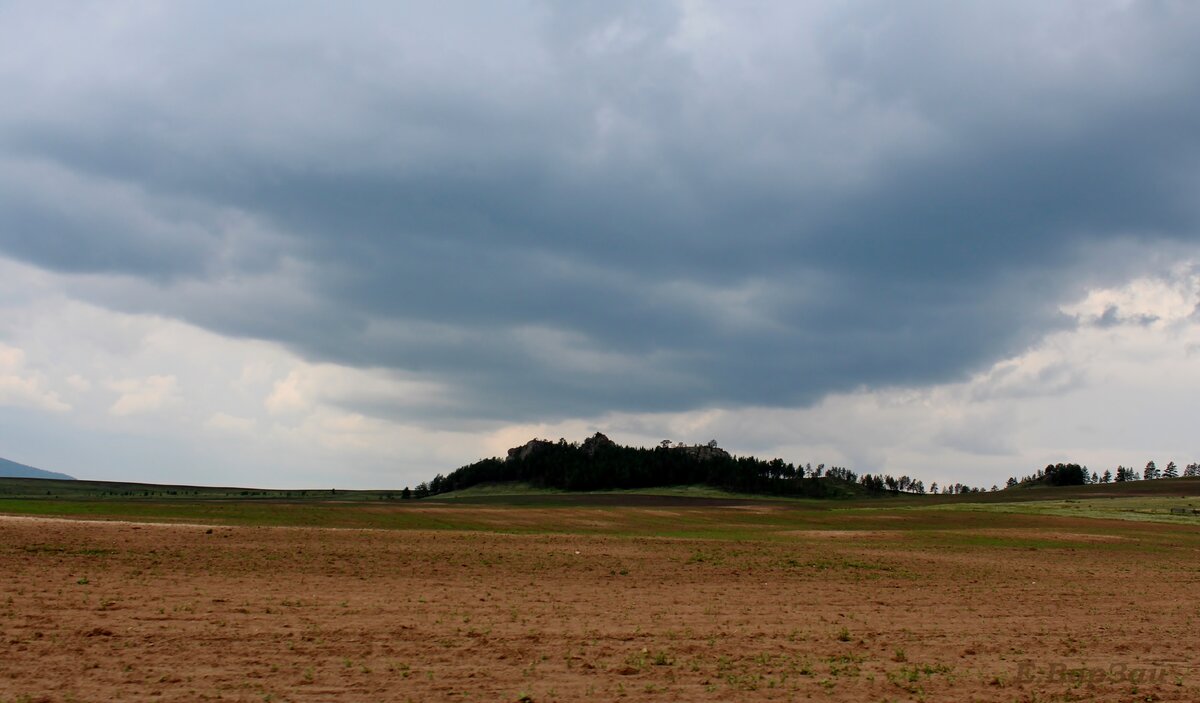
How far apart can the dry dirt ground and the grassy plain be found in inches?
3.4

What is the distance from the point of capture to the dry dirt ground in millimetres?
14758

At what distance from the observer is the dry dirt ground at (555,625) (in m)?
14.8

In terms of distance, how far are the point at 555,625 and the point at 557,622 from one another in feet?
1.67

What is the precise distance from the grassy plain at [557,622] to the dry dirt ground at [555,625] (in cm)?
9

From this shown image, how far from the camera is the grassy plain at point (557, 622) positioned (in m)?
14.8

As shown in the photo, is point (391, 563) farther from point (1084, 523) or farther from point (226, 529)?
point (1084, 523)

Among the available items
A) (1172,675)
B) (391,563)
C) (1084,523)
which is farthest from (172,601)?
(1084,523)

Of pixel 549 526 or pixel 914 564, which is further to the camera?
pixel 549 526

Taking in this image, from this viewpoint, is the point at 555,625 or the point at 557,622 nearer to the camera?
the point at 555,625

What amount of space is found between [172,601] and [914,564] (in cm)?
3439

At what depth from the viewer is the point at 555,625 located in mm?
20844

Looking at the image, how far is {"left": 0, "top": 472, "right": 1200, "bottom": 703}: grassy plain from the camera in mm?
14812

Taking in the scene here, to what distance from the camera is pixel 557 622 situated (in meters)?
21.3

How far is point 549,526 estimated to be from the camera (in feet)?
226
